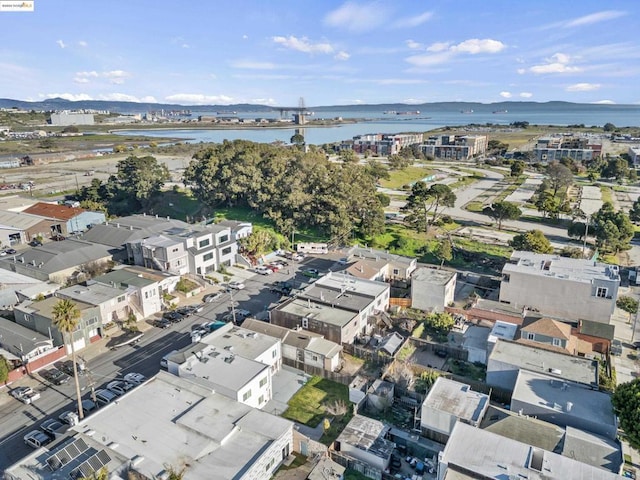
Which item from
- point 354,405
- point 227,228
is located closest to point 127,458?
point 354,405

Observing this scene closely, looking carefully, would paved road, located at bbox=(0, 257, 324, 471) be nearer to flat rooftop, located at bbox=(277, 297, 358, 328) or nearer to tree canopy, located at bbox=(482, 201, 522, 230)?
flat rooftop, located at bbox=(277, 297, 358, 328)

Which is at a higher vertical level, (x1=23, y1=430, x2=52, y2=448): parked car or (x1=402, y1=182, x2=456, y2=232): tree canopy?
(x1=402, y1=182, x2=456, y2=232): tree canopy

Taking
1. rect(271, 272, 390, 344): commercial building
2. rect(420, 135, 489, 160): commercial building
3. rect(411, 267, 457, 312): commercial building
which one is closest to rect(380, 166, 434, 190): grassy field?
rect(420, 135, 489, 160): commercial building

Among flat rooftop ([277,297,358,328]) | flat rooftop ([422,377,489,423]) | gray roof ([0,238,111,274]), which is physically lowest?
flat rooftop ([422,377,489,423])

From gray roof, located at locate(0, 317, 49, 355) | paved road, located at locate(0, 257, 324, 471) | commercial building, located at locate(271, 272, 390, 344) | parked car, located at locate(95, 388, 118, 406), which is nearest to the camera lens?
paved road, located at locate(0, 257, 324, 471)

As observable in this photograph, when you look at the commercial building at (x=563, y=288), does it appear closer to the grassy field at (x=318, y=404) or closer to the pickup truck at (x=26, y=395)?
the grassy field at (x=318, y=404)

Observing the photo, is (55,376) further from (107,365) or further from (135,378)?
(135,378)

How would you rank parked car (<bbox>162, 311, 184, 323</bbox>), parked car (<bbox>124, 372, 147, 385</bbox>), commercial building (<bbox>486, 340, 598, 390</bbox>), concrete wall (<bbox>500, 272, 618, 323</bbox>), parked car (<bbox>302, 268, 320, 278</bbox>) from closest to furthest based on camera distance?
commercial building (<bbox>486, 340, 598, 390</bbox>) < parked car (<bbox>124, 372, 147, 385</bbox>) < concrete wall (<bbox>500, 272, 618, 323</bbox>) < parked car (<bbox>162, 311, 184, 323</bbox>) < parked car (<bbox>302, 268, 320, 278</bbox>)

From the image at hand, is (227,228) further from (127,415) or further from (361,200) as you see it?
(127,415)
